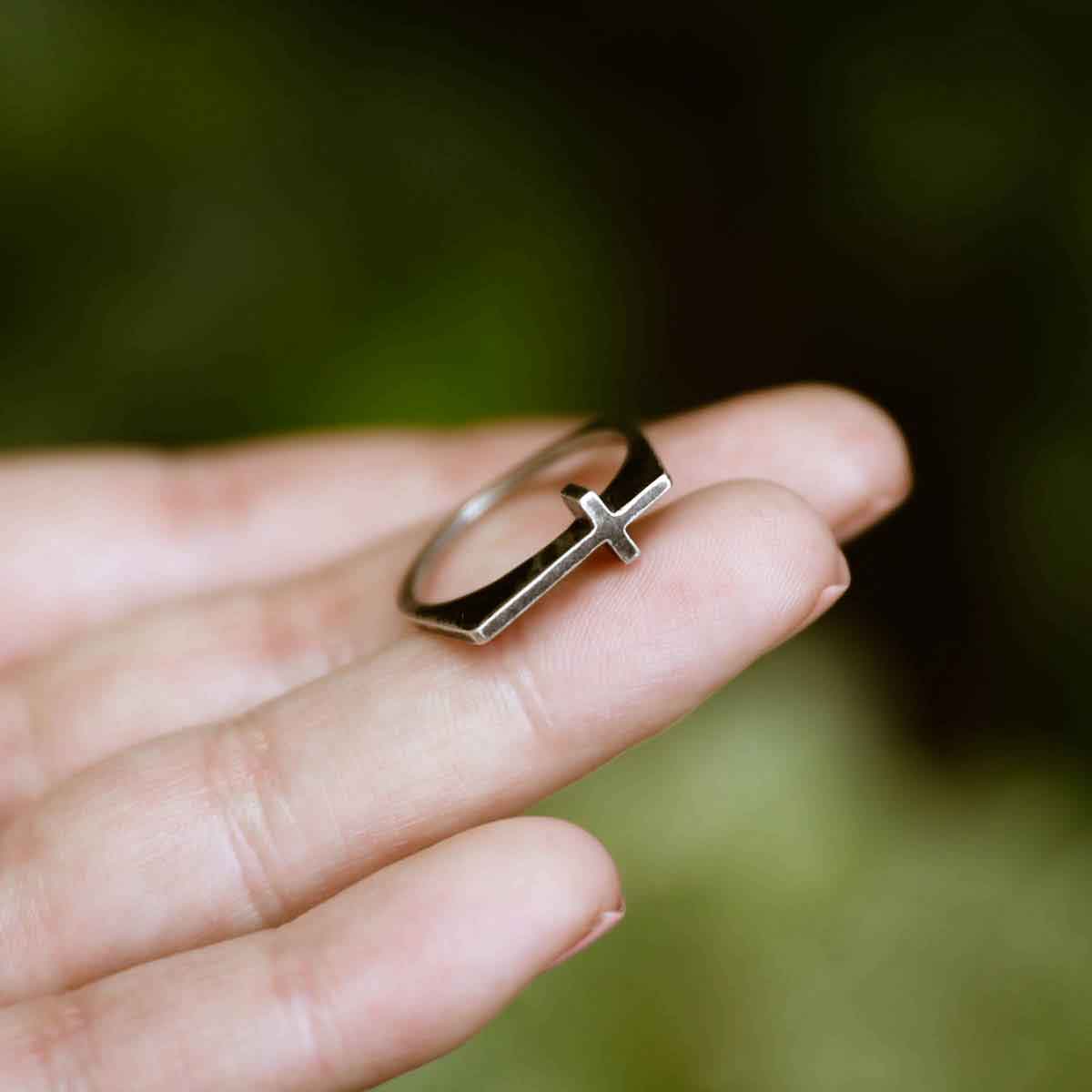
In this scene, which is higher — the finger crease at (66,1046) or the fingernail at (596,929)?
the fingernail at (596,929)

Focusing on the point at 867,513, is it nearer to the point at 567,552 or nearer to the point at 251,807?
the point at 567,552

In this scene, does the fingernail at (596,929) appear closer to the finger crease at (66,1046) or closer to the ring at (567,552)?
the ring at (567,552)

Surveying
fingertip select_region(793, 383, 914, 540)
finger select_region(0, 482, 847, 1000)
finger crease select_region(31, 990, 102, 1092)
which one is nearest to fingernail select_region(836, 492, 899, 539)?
fingertip select_region(793, 383, 914, 540)

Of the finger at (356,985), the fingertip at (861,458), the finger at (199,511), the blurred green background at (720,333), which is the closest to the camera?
the finger at (356,985)

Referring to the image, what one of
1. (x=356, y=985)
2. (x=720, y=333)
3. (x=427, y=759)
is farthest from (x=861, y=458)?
(x=720, y=333)

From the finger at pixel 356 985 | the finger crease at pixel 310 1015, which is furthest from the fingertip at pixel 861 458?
the finger crease at pixel 310 1015

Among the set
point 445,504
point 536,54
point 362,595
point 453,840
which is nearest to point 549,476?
point 445,504

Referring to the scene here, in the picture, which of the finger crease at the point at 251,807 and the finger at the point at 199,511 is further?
the finger at the point at 199,511

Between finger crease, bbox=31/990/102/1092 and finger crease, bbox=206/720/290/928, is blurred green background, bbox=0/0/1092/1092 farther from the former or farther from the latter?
finger crease, bbox=31/990/102/1092
